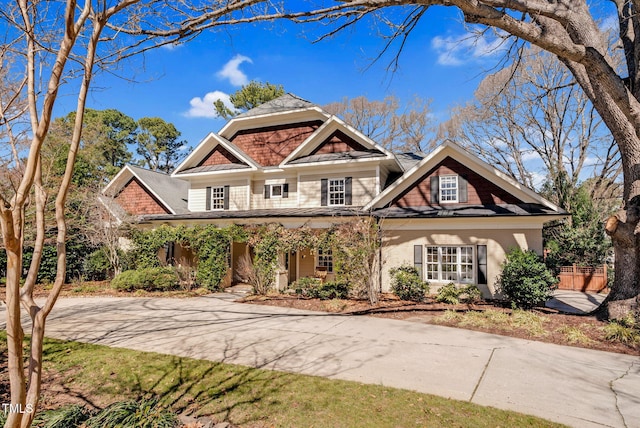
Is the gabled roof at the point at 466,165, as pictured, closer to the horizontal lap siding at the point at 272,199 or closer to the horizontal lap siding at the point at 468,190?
the horizontal lap siding at the point at 468,190

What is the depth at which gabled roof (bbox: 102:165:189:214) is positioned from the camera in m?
21.5

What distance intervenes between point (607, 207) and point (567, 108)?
701cm

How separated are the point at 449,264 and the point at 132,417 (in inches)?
501

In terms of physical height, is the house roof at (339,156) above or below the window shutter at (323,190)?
above

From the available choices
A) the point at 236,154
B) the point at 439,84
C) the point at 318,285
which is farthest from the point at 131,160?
the point at 439,84

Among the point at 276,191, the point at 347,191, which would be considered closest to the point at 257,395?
the point at 347,191

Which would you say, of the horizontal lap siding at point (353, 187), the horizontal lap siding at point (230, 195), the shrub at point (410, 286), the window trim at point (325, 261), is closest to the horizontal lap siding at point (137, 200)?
the horizontal lap siding at point (230, 195)

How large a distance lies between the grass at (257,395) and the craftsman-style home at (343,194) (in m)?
9.36

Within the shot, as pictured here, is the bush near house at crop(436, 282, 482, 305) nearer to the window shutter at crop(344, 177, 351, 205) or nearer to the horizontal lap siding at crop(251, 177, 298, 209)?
the window shutter at crop(344, 177, 351, 205)

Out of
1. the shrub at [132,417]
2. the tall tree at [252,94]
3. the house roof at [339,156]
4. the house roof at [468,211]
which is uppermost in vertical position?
the tall tree at [252,94]

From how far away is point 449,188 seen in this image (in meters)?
14.7

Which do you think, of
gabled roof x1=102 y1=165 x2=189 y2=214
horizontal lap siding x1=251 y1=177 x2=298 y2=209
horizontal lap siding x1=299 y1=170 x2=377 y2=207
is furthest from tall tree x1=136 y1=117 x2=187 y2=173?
horizontal lap siding x1=299 y1=170 x2=377 y2=207

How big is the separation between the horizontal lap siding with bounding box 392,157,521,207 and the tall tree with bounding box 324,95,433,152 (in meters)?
15.9

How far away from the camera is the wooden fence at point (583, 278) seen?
18016mm
